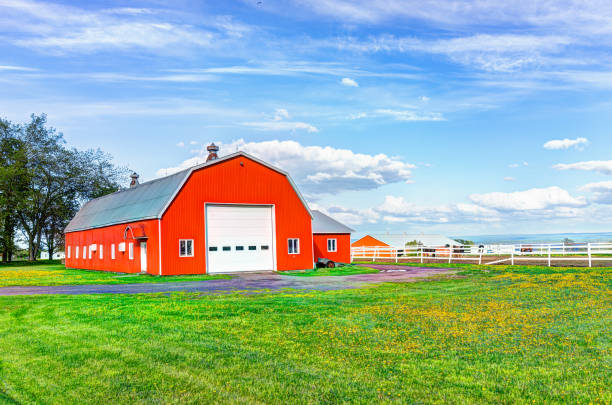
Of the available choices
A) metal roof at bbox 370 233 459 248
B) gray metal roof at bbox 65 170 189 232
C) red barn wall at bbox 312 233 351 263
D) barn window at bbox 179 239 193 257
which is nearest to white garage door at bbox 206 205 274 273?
barn window at bbox 179 239 193 257

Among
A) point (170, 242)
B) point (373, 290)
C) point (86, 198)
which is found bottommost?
point (373, 290)

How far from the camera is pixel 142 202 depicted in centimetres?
3584

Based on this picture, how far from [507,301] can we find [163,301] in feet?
32.6

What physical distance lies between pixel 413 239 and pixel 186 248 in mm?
74894

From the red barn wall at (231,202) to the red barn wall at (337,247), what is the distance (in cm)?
770

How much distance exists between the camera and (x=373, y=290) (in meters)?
18.6

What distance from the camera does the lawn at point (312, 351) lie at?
6.33 metres

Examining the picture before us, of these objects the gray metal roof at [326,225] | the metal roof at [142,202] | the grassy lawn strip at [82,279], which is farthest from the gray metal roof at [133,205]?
the gray metal roof at [326,225]

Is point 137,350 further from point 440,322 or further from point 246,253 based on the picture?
point 246,253

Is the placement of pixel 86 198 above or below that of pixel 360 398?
above

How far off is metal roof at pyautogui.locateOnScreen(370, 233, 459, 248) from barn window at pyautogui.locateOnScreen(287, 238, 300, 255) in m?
55.8

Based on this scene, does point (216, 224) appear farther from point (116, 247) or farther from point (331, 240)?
point (331, 240)

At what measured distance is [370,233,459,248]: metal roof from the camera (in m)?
93.7

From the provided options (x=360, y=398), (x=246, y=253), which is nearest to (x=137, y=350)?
(x=360, y=398)
